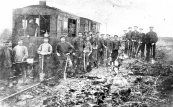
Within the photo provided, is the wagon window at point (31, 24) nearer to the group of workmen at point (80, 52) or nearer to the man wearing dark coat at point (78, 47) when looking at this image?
the group of workmen at point (80, 52)

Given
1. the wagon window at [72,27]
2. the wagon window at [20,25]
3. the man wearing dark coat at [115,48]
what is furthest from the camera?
the wagon window at [72,27]

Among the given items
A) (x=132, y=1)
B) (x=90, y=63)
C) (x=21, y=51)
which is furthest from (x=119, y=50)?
(x=21, y=51)

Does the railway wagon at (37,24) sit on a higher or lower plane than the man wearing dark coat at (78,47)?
higher

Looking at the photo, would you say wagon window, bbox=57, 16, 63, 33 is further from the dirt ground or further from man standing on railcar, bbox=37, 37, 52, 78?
the dirt ground

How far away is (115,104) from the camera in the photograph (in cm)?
484

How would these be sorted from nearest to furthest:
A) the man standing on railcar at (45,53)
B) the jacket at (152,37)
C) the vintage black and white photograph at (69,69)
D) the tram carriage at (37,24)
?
the vintage black and white photograph at (69,69)
the man standing on railcar at (45,53)
the tram carriage at (37,24)
the jacket at (152,37)

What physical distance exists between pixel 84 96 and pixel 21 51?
311 centimetres

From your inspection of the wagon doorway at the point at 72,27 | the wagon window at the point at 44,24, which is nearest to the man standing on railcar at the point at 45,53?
the wagon window at the point at 44,24

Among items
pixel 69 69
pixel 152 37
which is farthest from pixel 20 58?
pixel 152 37

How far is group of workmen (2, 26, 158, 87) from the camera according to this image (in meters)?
6.99

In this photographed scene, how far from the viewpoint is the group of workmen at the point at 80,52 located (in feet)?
22.9

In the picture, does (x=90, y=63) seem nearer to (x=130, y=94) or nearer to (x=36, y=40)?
(x=36, y=40)

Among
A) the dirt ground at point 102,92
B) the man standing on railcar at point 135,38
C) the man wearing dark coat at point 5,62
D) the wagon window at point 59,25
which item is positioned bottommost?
the dirt ground at point 102,92

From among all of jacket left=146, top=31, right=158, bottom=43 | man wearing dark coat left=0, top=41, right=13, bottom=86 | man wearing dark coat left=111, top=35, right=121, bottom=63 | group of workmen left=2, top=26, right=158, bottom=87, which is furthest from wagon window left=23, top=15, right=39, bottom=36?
jacket left=146, top=31, right=158, bottom=43
